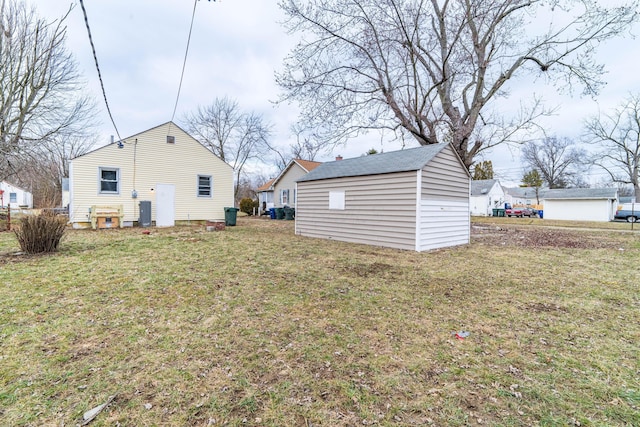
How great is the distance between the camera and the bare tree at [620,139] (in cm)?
3089

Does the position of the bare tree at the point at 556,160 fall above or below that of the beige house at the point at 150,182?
above

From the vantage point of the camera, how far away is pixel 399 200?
8.16 metres

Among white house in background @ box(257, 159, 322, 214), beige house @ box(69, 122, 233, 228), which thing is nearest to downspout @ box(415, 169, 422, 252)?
beige house @ box(69, 122, 233, 228)

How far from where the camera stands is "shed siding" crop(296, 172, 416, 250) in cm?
802

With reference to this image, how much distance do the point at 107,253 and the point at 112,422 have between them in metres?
6.21

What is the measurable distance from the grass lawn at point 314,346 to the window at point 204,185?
973 centimetres

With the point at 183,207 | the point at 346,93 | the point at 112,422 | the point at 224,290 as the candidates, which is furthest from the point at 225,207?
the point at 112,422

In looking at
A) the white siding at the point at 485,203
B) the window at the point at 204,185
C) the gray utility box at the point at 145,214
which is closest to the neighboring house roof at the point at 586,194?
the white siding at the point at 485,203

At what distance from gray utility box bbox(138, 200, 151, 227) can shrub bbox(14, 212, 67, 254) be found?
636cm

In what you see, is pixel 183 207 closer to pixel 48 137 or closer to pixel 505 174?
pixel 48 137

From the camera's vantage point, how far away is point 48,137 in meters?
13.8

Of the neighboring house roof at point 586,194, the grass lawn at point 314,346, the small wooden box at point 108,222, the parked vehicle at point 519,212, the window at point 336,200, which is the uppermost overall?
the neighboring house roof at point 586,194

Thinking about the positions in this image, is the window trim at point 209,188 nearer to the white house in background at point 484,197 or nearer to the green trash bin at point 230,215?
the green trash bin at point 230,215

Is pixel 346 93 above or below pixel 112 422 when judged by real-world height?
above
